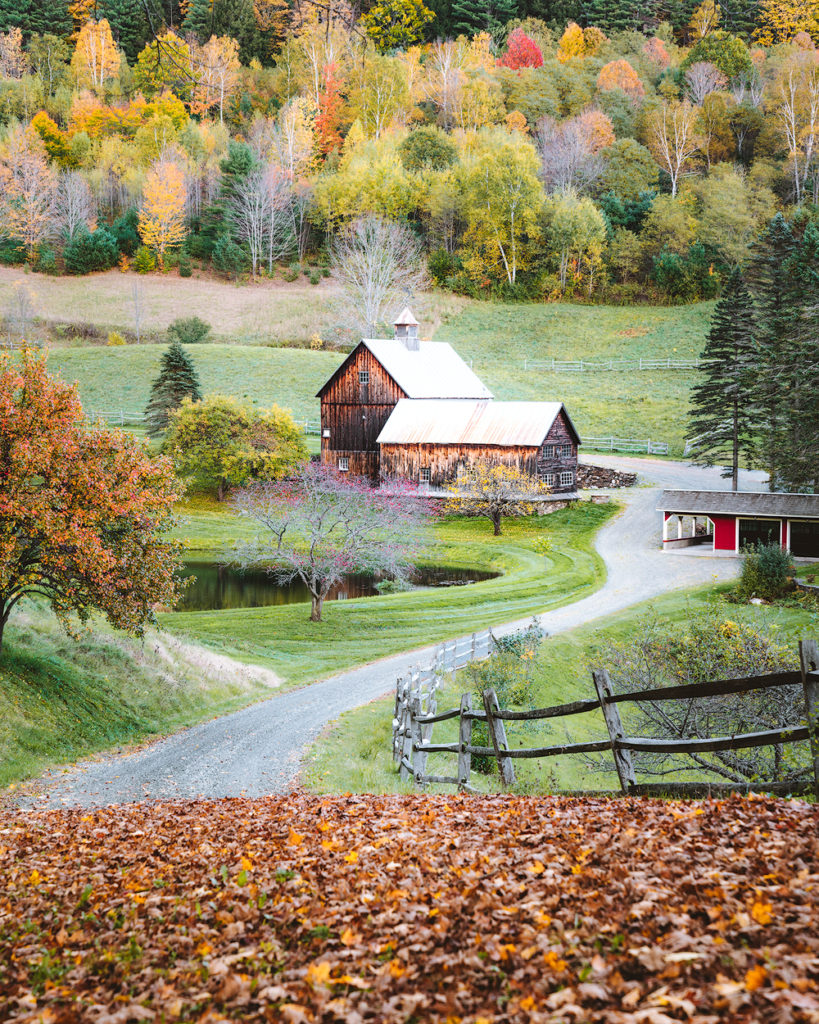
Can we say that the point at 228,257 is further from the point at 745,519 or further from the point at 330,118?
the point at 745,519

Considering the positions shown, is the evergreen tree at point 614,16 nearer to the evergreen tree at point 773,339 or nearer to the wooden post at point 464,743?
the evergreen tree at point 773,339

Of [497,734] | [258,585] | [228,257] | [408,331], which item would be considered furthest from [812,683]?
[228,257]

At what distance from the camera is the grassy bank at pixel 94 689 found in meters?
15.3

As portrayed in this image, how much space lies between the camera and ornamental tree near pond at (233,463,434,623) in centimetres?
3053

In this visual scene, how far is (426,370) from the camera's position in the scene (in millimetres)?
56594

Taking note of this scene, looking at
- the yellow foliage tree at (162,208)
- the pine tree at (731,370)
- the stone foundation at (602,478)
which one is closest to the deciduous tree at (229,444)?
the stone foundation at (602,478)

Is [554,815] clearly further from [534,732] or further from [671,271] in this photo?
[671,271]

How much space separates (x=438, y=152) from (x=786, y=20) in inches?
2089

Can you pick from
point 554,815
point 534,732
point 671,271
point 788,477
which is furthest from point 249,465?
point 671,271

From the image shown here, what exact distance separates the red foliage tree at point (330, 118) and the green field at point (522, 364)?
2984 centimetres

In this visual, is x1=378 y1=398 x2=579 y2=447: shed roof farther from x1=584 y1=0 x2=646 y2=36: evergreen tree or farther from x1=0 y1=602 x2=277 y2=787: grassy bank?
x1=584 y1=0 x2=646 y2=36: evergreen tree

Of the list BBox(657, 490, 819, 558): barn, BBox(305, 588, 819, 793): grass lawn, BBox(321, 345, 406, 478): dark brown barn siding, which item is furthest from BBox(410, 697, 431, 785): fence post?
BBox(321, 345, 406, 478): dark brown barn siding

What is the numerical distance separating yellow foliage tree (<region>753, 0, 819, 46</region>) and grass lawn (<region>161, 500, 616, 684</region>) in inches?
3864

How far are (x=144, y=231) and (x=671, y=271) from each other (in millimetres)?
50120
